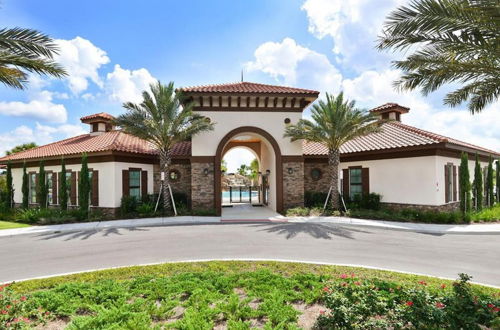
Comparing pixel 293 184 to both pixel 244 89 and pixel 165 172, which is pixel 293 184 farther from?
pixel 165 172

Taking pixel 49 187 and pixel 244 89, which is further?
pixel 49 187

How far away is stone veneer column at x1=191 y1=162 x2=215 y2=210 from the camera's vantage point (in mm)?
16812

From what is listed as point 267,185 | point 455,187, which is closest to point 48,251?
point 267,185

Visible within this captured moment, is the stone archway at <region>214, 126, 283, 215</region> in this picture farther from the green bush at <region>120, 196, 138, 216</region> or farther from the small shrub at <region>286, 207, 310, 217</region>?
the green bush at <region>120, 196, 138, 216</region>

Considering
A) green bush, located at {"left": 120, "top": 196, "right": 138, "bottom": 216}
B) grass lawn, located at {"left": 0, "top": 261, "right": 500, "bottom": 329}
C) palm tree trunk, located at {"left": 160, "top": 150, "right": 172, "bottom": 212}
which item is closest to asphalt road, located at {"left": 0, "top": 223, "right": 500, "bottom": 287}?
grass lawn, located at {"left": 0, "top": 261, "right": 500, "bottom": 329}

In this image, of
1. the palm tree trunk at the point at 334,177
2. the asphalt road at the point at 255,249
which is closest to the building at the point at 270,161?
the palm tree trunk at the point at 334,177

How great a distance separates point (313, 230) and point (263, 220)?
11.8 feet

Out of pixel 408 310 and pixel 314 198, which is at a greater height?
pixel 314 198

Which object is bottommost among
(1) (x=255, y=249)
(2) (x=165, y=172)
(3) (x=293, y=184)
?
(1) (x=255, y=249)

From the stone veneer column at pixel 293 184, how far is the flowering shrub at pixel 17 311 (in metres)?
14.2

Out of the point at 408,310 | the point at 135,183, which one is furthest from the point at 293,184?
the point at 408,310

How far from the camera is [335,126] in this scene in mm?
15578

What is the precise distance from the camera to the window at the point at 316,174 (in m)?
19.0

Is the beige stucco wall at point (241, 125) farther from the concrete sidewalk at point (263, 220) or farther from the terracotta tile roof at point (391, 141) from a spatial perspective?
the concrete sidewalk at point (263, 220)
